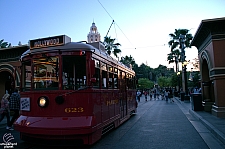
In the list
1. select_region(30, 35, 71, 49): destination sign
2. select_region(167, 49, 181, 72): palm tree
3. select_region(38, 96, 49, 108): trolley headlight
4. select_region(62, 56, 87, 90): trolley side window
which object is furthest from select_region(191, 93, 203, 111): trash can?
select_region(167, 49, 181, 72): palm tree

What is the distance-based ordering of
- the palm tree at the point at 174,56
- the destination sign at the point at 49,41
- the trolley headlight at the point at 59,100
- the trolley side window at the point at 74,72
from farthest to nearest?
the palm tree at the point at 174,56 < the destination sign at the point at 49,41 < the trolley side window at the point at 74,72 < the trolley headlight at the point at 59,100

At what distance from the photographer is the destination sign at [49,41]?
19.7 feet

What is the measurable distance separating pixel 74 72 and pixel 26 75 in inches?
70.7

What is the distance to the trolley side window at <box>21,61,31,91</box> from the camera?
630 centimetres

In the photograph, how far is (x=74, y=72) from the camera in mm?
5844

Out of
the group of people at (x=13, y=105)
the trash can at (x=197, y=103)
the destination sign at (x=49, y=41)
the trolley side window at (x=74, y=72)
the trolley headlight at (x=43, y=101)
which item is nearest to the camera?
the trolley headlight at (x=43, y=101)

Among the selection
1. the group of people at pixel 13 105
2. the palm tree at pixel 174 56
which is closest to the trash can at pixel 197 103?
the group of people at pixel 13 105

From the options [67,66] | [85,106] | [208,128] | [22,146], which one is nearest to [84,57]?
[67,66]

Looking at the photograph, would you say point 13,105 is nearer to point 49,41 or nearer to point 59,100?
point 49,41

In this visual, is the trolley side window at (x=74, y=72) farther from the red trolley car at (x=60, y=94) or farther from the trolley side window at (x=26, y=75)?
the trolley side window at (x=26, y=75)

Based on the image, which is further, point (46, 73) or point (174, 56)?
point (174, 56)

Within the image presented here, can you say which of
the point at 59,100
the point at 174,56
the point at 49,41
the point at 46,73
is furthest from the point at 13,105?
the point at 174,56

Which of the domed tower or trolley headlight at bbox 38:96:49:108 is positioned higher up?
the domed tower

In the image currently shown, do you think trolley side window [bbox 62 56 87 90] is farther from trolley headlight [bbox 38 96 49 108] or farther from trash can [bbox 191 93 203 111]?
trash can [bbox 191 93 203 111]
